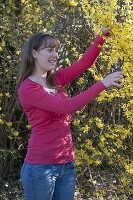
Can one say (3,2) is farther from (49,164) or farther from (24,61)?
(49,164)

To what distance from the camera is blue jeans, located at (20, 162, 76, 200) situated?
8.98ft

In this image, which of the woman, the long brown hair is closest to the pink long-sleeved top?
the woman

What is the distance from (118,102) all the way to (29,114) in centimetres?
141

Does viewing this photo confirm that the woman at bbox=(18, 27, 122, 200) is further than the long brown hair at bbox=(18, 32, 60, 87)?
No

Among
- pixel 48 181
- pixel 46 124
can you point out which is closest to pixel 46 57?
pixel 46 124

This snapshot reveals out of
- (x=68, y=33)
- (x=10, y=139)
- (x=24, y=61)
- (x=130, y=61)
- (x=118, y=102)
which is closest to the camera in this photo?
(x=130, y=61)

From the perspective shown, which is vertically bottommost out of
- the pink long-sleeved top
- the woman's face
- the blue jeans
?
the blue jeans

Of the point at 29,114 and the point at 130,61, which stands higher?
the point at 130,61

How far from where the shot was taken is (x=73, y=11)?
14.0 ft

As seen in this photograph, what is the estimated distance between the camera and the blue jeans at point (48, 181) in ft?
8.98

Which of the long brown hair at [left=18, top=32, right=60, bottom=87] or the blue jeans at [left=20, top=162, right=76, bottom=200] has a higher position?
the long brown hair at [left=18, top=32, right=60, bottom=87]

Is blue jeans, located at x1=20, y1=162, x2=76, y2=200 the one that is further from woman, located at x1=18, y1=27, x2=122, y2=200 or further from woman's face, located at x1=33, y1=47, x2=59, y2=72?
woman's face, located at x1=33, y1=47, x2=59, y2=72

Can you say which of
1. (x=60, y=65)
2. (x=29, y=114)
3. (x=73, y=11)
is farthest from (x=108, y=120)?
(x=29, y=114)

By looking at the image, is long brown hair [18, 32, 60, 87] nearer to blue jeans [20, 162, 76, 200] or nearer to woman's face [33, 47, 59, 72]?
woman's face [33, 47, 59, 72]
